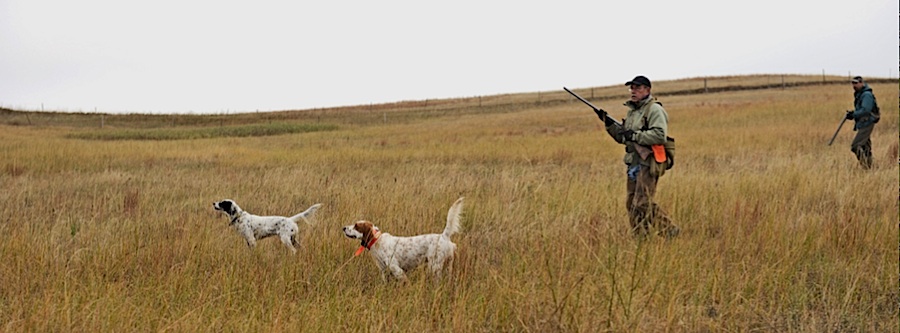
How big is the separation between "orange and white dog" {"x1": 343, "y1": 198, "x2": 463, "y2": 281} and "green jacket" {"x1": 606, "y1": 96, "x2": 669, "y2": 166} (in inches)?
102

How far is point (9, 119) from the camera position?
47.8 m

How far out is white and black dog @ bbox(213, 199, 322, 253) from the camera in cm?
629

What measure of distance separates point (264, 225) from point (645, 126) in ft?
13.5

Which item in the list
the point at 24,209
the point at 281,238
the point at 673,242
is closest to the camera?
the point at 673,242

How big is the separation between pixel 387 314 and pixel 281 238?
99.1 inches

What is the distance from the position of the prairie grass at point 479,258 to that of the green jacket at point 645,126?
0.87m

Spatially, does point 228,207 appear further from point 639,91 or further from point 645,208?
point 639,91

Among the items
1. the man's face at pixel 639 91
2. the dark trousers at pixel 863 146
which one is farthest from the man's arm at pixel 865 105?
the man's face at pixel 639 91

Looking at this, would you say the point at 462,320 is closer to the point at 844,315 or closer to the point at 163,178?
the point at 844,315

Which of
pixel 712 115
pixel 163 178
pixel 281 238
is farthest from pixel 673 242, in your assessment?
pixel 712 115

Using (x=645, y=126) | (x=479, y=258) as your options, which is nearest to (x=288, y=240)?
(x=479, y=258)

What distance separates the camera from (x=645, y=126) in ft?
22.1

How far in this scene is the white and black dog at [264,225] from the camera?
6289 mm

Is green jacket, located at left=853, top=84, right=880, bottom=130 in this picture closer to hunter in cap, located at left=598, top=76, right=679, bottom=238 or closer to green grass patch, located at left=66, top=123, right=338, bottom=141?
hunter in cap, located at left=598, top=76, right=679, bottom=238
